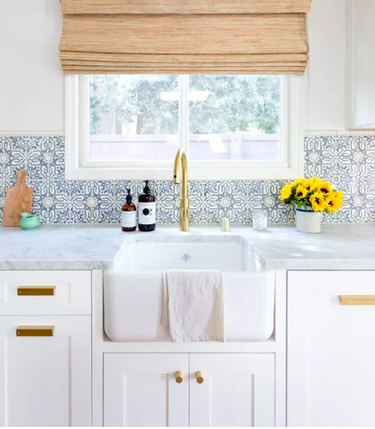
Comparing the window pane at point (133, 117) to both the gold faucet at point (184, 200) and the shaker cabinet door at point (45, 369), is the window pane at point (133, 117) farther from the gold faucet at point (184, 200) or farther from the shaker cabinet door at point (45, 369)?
the shaker cabinet door at point (45, 369)

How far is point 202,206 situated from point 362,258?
914 millimetres

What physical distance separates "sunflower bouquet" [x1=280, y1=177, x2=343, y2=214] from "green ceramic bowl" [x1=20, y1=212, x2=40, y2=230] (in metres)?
1.19

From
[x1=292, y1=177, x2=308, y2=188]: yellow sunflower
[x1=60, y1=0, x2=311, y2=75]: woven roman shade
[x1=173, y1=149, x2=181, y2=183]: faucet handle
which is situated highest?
[x1=60, y1=0, x2=311, y2=75]: woven roman shade

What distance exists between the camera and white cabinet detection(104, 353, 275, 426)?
1.41m

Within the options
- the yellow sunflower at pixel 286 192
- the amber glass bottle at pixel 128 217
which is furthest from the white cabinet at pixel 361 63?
the amber glass bottle at pixel 128 217

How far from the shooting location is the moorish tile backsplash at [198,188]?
2111 mm

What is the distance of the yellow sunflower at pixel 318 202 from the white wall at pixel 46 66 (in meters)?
0.45

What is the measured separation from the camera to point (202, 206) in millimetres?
2139

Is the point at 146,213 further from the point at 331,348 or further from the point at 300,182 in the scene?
the point at 331,348

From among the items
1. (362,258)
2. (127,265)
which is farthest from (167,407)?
(362,258)

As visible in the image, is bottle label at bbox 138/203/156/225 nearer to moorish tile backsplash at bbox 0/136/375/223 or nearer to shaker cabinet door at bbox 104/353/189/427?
moorish tile backsplash at bbox 0/136/375/223

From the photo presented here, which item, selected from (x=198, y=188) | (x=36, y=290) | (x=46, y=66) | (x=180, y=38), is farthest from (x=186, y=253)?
(x=46, y=66)

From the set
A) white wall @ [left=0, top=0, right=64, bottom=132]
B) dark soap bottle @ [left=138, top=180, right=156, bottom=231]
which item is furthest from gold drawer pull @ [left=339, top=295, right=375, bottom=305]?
white wall @ [left=0, top=0, right=64, bottom=132]

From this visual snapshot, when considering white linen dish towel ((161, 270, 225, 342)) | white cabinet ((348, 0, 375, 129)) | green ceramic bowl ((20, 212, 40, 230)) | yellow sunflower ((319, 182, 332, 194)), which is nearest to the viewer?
white linen dish towel ((161, 270, 225, 342))
